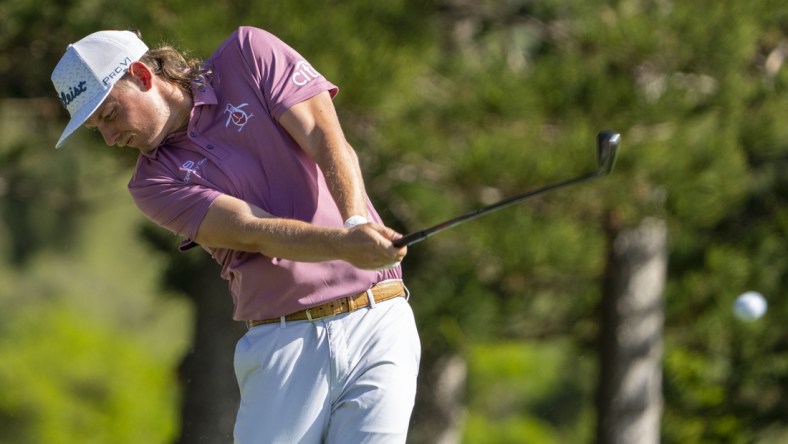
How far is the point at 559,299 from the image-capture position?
36.1 ft

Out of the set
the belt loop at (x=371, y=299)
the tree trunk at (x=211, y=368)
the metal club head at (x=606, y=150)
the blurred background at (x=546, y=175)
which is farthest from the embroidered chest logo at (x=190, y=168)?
the tree trunk at (x=211, y=368)

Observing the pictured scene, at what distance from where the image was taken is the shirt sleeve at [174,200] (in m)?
3.35

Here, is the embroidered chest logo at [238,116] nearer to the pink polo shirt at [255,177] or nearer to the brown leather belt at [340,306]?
the pink polo shirt at [255,177]

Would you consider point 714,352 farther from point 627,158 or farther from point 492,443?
point 492,443

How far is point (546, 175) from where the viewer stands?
300 inches

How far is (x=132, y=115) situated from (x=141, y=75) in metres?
0.10

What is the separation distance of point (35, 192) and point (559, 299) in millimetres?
3902

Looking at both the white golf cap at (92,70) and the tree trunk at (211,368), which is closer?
the white golf cap at (92,70)

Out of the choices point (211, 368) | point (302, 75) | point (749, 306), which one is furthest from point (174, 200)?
point (749, 306)

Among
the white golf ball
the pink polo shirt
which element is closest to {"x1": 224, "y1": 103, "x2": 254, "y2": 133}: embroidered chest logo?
the pink polo shirt

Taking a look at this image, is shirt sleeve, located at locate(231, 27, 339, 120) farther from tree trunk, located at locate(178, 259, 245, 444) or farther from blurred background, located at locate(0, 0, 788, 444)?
tree trunk, located at locate(178, 259, 245, 444)

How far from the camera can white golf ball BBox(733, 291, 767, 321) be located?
31.4ft

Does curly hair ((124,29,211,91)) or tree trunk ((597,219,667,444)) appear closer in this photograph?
curly hair ((124,29,211,91))

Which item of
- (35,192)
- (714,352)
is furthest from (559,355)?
(35,192)
